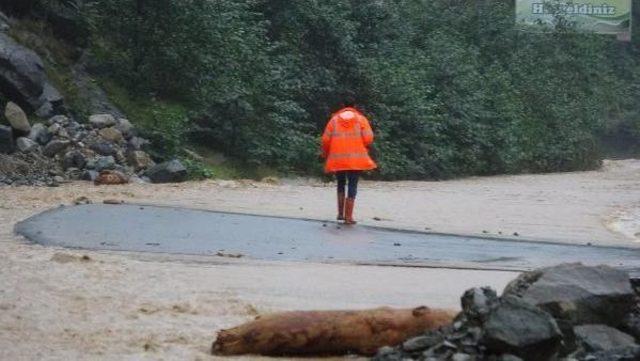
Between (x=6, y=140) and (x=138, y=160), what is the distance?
102 inches

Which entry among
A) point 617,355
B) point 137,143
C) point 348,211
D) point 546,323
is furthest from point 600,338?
point 137,143

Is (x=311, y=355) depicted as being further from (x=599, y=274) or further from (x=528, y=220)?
(x=528, y=220)

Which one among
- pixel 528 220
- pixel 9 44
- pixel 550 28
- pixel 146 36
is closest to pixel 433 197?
pixel 528 220

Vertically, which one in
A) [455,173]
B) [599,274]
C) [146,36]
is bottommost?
[455,173]

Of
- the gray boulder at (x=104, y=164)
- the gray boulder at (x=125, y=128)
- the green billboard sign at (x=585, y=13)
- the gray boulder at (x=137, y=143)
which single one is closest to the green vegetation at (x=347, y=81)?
the gray boulder at (x=137, y=143)

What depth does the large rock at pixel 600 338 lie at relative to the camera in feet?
21.7

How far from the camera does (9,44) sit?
23.2 m

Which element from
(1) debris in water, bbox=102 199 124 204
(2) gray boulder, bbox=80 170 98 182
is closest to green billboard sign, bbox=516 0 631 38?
(2) gray boulder, bbox=80 170 98 182

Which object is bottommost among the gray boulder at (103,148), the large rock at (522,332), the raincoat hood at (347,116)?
the gray boulder at (103,148)

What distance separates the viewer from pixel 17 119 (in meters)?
22.0

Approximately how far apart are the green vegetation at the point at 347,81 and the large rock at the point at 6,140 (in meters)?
3.56

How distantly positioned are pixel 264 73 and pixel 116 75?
3.63 meters

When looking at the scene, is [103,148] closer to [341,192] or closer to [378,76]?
[341,192]

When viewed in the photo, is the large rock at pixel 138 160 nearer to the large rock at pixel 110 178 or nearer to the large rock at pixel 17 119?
the large rock at pixel 110 178
